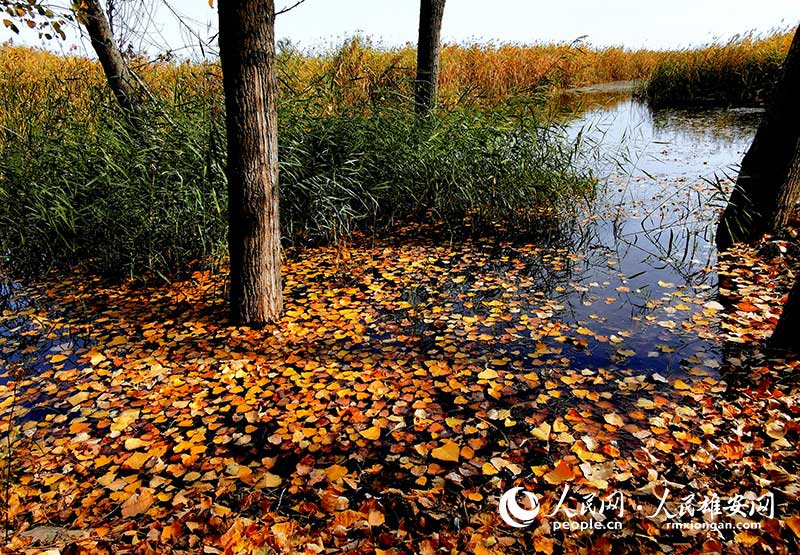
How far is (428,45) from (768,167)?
3.87 meters

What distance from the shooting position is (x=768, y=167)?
4430 mm

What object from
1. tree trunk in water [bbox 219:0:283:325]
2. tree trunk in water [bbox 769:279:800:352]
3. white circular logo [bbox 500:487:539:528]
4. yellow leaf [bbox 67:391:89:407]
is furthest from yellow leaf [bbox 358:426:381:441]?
tree trunk in water [bbox 769:279:800:352]

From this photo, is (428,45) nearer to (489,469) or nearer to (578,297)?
(578,297)

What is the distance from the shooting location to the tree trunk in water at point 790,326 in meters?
2.77

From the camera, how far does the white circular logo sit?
193 cm

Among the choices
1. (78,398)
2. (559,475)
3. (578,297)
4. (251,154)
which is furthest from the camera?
(578,297)

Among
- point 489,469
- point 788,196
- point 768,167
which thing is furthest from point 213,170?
point 788,196

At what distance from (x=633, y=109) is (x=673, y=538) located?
1366cm

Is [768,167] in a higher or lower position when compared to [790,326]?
higher

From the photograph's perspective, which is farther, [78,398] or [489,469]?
[78,398]

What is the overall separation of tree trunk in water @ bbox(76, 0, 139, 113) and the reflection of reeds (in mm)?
14045

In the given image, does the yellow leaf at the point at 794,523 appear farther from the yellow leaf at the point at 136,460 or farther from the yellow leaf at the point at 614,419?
the yellow leaf at the point at 136,460

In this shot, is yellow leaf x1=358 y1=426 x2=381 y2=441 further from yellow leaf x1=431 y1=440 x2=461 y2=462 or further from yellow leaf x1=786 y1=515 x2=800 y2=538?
yellow leaf x1=786 y1=515 x2=800 y2=538

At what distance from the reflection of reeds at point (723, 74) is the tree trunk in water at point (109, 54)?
14.0 m
